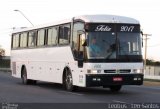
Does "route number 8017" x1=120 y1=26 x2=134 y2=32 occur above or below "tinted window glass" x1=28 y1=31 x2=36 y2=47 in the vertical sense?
above

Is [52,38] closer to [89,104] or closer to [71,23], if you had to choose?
[71,23]

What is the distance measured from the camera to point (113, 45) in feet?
69.9

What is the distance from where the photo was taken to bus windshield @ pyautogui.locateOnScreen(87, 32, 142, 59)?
69.5ft

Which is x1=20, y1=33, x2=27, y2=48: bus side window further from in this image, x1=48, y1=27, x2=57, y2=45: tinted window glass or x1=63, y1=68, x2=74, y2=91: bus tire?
x1=63, y1=68, x2=74, y2=91: bus tire

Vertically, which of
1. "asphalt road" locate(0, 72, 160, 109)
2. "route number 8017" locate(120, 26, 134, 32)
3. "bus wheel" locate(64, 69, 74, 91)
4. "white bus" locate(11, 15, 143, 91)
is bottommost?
"asphalt road" locate(0, 72, 160, 109)

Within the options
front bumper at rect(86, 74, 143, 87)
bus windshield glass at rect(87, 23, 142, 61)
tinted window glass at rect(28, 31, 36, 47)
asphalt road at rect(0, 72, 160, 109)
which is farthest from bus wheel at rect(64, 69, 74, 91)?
tinted window glass at rect(28, 31, 36, 47)

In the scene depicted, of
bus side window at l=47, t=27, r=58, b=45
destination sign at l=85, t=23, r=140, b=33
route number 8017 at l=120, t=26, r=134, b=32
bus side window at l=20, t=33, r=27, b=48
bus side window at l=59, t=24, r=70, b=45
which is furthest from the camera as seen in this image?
bus side window at l=20, t=33, r=27, b=48

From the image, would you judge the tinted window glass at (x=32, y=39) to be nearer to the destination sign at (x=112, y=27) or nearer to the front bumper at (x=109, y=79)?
the destination sign at (x=112, y=27)

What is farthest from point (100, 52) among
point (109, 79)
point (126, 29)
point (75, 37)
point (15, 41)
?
point (15, 41)

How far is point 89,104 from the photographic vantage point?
55.3ft

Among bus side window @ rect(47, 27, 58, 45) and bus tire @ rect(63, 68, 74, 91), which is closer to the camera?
bus tire @ rect(63, 68, 74, 91)

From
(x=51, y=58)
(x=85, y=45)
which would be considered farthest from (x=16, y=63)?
(x=85, y=45)

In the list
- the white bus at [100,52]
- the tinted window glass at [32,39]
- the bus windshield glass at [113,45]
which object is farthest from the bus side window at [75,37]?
the tinted window glass at [32,39]

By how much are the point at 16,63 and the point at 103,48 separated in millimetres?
12971
